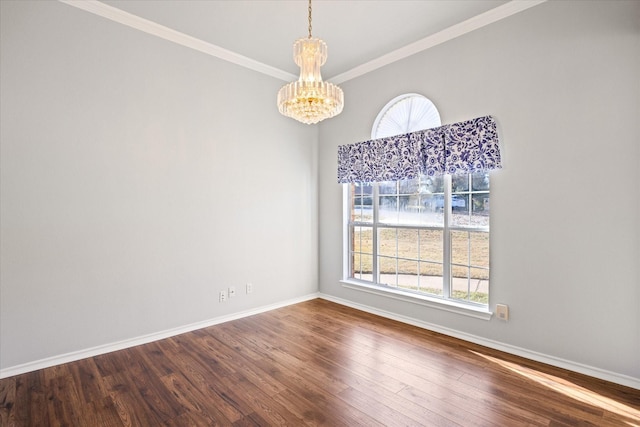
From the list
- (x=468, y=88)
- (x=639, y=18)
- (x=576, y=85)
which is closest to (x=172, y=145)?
(x=468, y=88)

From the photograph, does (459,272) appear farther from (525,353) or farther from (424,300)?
(525,353)

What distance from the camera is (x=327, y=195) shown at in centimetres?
462

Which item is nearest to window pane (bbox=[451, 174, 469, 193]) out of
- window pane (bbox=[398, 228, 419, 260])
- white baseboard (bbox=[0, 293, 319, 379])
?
window pane (bbox=[398, 228, 419, 260])

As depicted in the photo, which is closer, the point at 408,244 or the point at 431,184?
the point at 431,184

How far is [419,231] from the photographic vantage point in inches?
145

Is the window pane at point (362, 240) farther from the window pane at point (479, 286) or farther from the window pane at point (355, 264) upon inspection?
the window pane at point (479, 286)

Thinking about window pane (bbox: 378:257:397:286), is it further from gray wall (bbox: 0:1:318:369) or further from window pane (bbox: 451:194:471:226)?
gray wall (bbox: 0:1:318:369)

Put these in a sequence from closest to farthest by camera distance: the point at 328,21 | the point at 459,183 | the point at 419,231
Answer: the point at 328,21 → the point at 459,183 → the point at 419,231

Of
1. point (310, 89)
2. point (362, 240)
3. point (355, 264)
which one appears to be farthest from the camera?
point (355, 264)

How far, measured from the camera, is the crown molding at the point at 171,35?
2830 mm

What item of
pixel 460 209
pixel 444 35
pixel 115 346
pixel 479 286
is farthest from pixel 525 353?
pixel 115 346

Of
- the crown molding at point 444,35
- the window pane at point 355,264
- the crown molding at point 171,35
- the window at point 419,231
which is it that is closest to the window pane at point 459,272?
the window at point 419,231

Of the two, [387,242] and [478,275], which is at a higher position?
[387,242]

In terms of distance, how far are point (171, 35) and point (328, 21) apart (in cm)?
163
